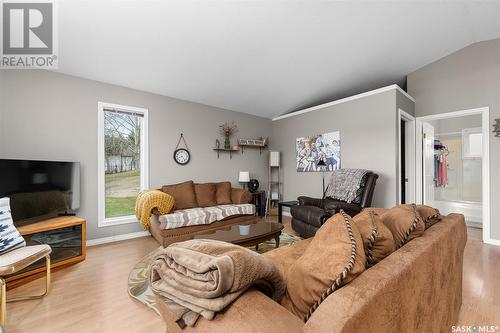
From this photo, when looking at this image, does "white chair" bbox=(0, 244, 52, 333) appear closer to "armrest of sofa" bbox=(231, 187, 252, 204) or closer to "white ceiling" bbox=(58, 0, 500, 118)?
"white ceiling" bbox=(58, 0, 500, 118)

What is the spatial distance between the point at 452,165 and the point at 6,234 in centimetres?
734

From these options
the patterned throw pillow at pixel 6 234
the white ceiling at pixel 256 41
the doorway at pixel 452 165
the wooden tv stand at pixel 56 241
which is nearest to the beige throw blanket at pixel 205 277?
the patterned throw pillow at pixel 6 234

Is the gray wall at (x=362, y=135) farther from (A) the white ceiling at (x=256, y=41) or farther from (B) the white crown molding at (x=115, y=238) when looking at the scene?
(B) the white crown molding at (x=115, y=238)

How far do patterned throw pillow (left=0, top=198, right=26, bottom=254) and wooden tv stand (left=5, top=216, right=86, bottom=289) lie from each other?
375mm

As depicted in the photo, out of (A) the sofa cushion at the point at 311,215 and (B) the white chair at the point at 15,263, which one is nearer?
(B) the white chair at the point at 15,263

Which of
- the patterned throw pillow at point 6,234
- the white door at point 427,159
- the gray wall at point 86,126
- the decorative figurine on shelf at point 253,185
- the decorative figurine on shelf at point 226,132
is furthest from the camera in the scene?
the decorative figurine on shelf at point 253,185

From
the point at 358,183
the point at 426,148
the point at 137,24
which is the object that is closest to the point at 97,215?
the point at 137,24

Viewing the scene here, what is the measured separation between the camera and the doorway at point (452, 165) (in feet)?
13.0

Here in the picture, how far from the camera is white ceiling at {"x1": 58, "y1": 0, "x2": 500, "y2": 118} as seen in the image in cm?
225

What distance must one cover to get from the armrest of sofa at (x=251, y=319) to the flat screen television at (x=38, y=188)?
2.66 m

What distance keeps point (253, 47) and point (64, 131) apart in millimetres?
2778

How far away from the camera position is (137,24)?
2277 mm

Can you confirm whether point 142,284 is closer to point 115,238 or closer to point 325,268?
point 115,238

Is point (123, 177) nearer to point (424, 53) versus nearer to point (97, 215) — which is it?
point (97, 215)
